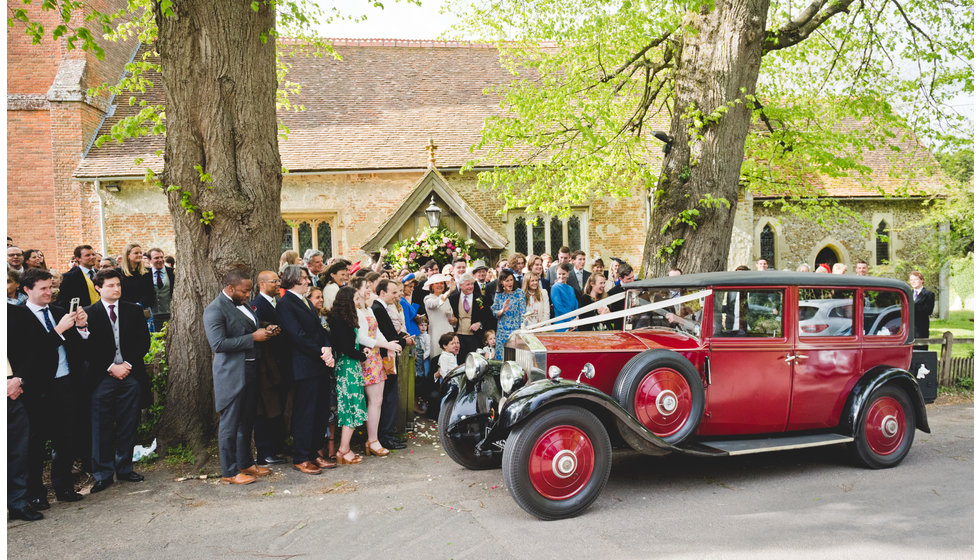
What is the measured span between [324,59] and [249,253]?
16.4 m

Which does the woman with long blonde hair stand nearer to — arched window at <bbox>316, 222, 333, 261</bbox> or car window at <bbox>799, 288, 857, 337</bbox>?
car window at <bbox>799, 288, 857, 337</bbox>

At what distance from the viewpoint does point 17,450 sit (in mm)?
4773

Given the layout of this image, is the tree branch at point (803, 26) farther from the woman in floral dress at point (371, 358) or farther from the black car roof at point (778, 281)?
the woman in floral dress at point (371, 358)

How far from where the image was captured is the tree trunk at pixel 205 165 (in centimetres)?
646

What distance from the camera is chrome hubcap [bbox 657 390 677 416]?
209 inches

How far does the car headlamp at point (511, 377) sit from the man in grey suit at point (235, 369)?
216 centimetres

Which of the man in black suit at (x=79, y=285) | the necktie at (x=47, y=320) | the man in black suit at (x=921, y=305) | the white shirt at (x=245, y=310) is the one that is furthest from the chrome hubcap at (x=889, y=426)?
the man in black suit at (x=79, y=285)

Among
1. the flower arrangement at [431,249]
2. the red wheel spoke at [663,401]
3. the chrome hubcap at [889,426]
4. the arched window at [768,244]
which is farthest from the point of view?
the arched window at [768,244]

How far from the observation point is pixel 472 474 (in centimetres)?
593

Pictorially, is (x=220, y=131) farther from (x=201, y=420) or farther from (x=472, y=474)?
(x=472, y=474)

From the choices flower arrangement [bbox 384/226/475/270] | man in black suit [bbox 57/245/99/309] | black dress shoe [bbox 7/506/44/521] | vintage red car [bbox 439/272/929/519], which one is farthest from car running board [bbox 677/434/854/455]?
flower arrangement [bbox 384/226/475/270]

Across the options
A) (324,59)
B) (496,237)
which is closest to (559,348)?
(496,237)

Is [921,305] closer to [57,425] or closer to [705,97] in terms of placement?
[705,97]

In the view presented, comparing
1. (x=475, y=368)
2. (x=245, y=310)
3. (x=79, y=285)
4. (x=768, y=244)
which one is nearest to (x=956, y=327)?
(x=768, y=244)
